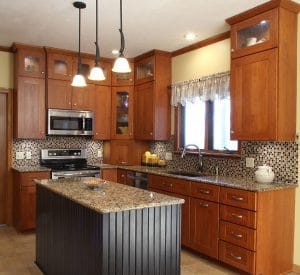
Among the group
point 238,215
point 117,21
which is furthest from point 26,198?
point 238,215

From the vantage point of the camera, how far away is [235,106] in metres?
3.66

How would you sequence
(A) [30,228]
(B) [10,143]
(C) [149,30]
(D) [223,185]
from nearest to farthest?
1. (D) [223,185]
2. (C) [149,30]
3. (A) [30,228]
4. (B) [10,143]

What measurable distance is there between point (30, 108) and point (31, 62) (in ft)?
2.25

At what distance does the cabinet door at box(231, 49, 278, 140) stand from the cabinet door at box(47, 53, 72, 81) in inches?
103

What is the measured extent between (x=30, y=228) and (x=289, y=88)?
3779mm

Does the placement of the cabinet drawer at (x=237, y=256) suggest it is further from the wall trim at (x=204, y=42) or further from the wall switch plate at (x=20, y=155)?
the wall switch plate at (x=20, y=155)

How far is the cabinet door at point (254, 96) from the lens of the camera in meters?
3.25

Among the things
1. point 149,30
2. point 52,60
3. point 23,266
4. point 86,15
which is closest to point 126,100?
point 52,60

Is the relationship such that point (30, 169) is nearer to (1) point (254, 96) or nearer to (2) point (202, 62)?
(2) point (202, 62)

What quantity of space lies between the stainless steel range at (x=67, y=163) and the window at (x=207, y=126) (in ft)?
4.79

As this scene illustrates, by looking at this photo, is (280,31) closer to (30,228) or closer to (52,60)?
(52,60)

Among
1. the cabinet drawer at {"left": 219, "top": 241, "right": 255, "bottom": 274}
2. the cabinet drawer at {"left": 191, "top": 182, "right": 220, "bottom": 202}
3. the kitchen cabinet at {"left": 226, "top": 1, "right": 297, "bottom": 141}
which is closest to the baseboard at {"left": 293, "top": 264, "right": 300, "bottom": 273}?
the cabinet drawer at {"left": 219, "top": 241, "right": 255, "bottom": 274}

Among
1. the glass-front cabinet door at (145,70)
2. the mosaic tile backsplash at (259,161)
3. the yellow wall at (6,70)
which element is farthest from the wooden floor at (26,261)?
the glass-front cabinet door at (145,70)

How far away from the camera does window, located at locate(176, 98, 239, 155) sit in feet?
14.1
